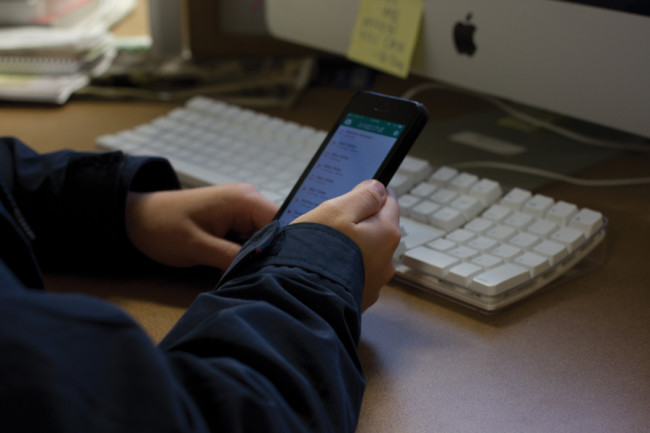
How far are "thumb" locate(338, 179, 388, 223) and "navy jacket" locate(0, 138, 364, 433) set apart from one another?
34mm

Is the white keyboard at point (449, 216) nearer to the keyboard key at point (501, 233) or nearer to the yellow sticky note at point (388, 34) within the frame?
the keyboard key at point (501, 233)

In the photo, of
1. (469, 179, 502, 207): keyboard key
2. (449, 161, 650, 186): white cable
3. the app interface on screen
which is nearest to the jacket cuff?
the app interface on screen

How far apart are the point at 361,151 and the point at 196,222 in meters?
A: 0.16

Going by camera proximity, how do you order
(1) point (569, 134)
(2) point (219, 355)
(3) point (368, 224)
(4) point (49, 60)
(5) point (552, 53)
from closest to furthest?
(2) point (219, 355), (3) point (368, 224), (5) point (552, 53), (1) point (569, 134), (4) point (49, 60)

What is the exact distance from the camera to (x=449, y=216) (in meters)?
0.59

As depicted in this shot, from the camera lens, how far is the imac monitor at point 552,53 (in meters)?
0.63

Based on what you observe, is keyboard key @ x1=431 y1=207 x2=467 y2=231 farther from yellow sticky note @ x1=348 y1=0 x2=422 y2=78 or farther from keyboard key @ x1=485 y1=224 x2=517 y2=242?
yellow sticky note @ x1=348 y1=0 x2=422 y2=78

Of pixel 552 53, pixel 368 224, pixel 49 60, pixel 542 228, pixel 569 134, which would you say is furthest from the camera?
pixel 49 60

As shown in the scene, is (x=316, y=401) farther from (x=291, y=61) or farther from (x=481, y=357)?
(x=291, y=61)

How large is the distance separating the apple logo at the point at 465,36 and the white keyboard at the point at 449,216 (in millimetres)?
168

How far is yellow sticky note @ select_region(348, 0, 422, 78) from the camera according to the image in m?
0.79

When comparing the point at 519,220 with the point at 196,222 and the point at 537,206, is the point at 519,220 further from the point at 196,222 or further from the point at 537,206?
the point at 196,222

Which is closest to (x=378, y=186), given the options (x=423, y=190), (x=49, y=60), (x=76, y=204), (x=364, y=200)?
(x=364, y=200)

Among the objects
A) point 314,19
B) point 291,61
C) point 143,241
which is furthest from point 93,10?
point 143,241
